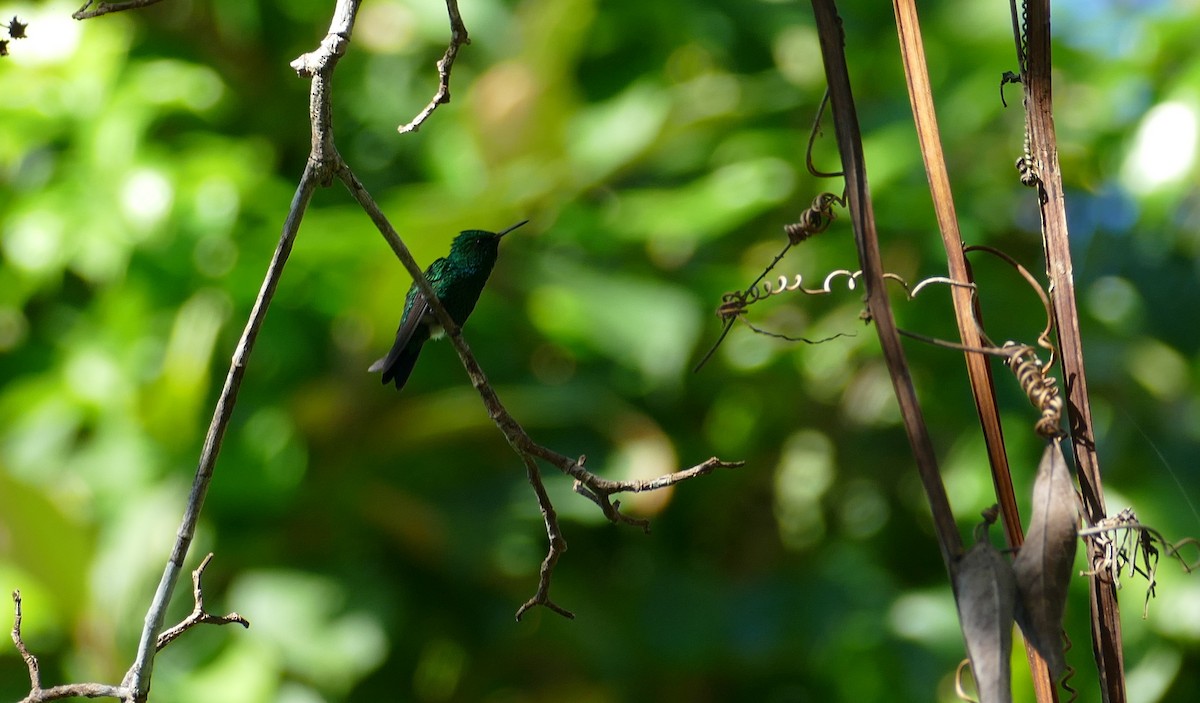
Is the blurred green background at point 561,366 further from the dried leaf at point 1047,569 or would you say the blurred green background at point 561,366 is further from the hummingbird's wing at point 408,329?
the dried leaf at point 1047,569

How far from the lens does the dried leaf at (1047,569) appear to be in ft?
2.39

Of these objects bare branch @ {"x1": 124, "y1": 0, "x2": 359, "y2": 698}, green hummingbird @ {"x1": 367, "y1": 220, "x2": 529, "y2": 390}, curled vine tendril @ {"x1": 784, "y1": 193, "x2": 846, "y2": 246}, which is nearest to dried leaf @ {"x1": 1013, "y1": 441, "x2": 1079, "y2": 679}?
curled vine tendril @ {"x1": 784, "y1": 193, "x2": 846, "y2": 246}

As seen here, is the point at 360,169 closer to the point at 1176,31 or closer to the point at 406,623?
the point at 406,623

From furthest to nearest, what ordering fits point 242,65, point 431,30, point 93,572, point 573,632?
point 242,65
point 431,30
point 573,632
point 93,572

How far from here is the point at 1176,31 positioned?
3752 mm

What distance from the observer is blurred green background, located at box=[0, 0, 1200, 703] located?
3.35 meters

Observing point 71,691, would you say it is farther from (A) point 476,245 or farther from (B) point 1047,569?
(A) point 476,245

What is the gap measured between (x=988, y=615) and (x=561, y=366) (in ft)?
10.5

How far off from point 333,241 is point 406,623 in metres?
1.21

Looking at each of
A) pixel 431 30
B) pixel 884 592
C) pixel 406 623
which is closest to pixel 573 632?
pixel 406 623

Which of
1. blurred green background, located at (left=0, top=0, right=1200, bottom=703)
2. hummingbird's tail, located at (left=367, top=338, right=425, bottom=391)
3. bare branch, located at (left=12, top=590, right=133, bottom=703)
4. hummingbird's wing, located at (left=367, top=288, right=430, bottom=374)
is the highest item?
blurred green background, located at (left=0, top=0, right=1200, bottom=703)

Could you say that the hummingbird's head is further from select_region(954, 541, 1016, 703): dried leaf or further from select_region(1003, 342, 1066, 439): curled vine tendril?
select_region(954, 541, 1016, 703): dried leaf

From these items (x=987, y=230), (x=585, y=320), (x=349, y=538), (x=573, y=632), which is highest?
(x=987, y=230)

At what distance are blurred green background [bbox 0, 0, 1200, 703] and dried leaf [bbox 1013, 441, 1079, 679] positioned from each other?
99.0 inches
